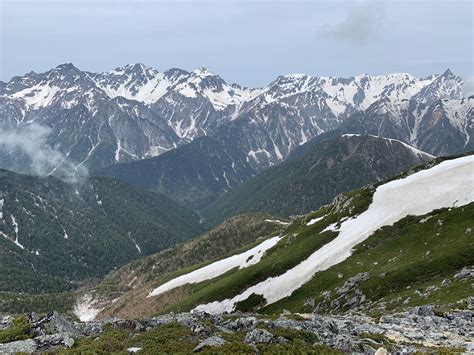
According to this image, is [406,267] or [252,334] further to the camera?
[406,267]

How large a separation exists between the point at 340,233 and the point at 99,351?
87165mm

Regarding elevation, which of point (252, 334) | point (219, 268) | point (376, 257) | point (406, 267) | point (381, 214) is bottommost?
point (219, 268)

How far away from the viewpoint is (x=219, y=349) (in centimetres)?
3095

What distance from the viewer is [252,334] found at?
33719 mm

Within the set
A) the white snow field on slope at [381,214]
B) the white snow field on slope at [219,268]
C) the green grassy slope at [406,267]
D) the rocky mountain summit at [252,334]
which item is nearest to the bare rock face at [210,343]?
the rocky mountain summit at [252,334]

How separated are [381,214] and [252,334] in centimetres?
8076

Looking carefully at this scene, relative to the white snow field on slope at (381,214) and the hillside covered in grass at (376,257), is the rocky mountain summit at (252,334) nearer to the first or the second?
the hillside covered in grass at (376,257)

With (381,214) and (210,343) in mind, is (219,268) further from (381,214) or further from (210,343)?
(210,343)

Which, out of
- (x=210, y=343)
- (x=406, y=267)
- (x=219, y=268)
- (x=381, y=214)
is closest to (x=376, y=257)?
(x=406, y=267)

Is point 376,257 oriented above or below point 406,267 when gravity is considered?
below

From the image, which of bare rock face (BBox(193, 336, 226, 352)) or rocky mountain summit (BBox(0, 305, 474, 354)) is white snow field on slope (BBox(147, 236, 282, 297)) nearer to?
rocky mountain summit (BBox(0, 305, 474, 354))

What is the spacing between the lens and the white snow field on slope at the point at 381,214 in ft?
318

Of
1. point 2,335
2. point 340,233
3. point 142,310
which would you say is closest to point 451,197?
point 340,233

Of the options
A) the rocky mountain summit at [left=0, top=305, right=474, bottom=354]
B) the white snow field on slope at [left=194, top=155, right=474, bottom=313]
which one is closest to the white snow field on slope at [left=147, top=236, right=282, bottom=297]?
the white snow field on slope at [left=194, top=155, right=474, bottom=313]
